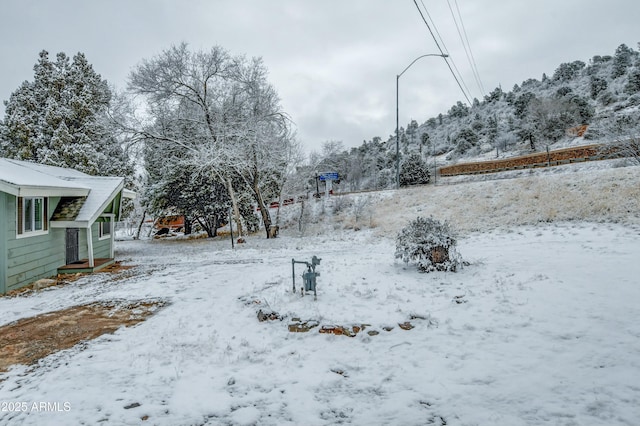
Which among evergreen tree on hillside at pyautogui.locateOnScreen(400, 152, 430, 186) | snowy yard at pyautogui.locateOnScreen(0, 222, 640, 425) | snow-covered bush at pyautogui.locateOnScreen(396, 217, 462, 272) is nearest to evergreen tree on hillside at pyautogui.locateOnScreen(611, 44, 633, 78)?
evergreen tree on hillside at pyautogui.locateOnScreen(400, 152, 430, 186)

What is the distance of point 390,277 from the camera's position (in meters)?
7.72

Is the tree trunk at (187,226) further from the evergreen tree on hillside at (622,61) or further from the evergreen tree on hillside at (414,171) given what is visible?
the evergreen tree on hillside at (622,61)

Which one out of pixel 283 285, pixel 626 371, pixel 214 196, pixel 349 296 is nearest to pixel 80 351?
pixel 283 285

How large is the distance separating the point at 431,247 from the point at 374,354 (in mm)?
4177

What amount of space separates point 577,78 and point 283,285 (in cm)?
5792

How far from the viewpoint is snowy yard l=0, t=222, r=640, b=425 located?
312 cm

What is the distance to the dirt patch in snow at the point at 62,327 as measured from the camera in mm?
→ 4742

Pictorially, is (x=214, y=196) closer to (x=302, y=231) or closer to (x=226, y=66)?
(x=302, y=231)

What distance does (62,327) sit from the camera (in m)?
5.72

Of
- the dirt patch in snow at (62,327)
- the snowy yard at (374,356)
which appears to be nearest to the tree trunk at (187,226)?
the snowy yard at (374,356)

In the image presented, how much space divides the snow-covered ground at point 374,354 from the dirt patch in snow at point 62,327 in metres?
0.36

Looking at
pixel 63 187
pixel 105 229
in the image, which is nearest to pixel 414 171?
pixel 105 229

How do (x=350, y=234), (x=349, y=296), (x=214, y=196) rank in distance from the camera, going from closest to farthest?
(x=349, y=296) < (x=350, y=234) < (x=214, y=196)

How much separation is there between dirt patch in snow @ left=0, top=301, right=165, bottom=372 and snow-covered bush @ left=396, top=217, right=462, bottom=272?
5.87 m
